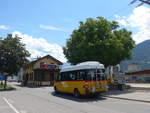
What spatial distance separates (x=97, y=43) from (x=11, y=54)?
52.6 ft

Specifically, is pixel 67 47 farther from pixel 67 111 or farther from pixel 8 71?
pixel 67 111

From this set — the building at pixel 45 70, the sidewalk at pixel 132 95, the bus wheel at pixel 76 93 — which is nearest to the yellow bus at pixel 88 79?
the bus wheel at pixel 76 93

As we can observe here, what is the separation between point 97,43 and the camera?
24016 millimetres

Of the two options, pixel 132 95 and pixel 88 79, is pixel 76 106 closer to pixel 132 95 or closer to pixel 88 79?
pixel 88 79

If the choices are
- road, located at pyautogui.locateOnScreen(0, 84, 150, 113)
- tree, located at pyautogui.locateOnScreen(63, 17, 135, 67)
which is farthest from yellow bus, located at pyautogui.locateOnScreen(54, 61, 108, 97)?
tree, located at pyautogui.locateOnScreen(63, 17, 135, 67)

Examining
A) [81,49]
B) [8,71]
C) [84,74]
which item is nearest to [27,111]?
[84,74]

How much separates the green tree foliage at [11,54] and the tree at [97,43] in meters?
10.8

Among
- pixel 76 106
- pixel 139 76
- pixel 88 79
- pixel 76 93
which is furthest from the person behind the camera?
pixel 139 76

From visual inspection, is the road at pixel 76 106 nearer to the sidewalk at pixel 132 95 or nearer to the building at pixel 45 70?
the sidewalk at pixel 132 95

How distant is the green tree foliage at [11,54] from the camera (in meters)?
33.4

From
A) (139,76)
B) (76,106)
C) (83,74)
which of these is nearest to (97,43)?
(83,74)

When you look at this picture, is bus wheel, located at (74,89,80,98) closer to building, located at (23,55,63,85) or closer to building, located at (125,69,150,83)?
building, located at (23,55,63,85)

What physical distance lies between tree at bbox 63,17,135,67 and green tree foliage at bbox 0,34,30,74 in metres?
10.8

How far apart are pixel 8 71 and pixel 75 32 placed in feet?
46.5
